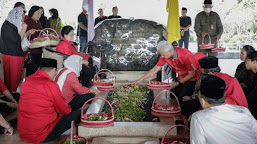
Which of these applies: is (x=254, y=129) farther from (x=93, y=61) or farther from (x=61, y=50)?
(x=93, y=61)

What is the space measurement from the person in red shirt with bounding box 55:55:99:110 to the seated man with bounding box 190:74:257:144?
2197 mm

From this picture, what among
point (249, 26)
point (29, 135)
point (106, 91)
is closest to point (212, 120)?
point (29, 135)

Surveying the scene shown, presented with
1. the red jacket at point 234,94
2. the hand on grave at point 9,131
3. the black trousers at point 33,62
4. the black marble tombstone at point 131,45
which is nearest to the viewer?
the red jacket at point 234,94

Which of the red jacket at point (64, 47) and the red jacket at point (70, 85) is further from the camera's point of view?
the red jacket at point (64, 47)

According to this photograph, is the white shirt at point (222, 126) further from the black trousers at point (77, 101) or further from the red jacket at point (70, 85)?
the black trousers at point (77, 101)

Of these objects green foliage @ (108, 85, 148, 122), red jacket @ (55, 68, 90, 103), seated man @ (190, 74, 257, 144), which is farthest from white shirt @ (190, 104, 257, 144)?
red jacket @ (55, 68, 90, 103)

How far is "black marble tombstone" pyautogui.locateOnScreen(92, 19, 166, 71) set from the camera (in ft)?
25.8

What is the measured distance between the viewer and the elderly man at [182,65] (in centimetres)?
521

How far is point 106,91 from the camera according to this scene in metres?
5.73

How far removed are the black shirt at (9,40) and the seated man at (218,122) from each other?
4214 mm

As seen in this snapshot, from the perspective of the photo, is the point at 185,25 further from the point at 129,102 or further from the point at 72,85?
the point at 72,85

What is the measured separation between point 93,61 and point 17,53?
1728 mm

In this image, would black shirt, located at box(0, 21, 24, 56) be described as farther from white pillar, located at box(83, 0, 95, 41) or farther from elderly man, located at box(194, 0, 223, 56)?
elderly man, located at box(194, 0, 223, 56)

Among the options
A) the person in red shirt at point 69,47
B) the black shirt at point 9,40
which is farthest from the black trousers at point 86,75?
the black shirt at point 9,40
